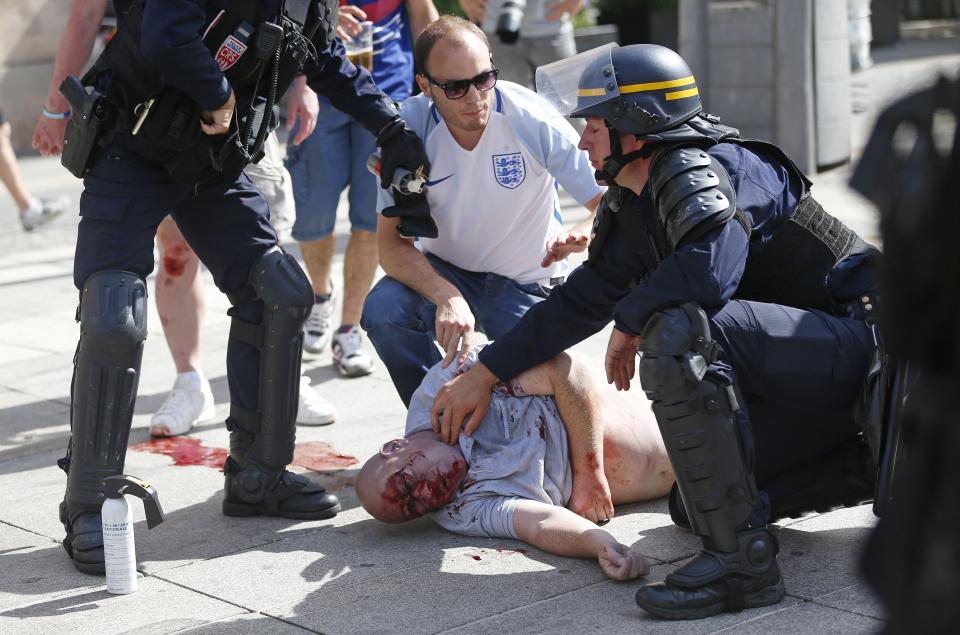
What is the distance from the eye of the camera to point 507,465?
360cm

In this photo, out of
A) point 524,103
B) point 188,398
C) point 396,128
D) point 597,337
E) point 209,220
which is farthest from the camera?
point 597,337

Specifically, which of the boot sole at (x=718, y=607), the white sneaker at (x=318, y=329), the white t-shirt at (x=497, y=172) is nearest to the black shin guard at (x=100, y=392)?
the white t-shirt at (x=497, y=172)

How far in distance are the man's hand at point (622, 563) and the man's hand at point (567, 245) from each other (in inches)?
44.5

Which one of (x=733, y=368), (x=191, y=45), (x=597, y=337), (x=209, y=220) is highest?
(x=191, y=45)

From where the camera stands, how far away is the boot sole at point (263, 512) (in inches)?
150

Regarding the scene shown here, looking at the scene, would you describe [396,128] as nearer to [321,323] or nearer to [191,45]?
[191,45]

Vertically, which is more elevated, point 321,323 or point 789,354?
point 789,354

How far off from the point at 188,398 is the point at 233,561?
53.8 inches

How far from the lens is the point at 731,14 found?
8.89 m

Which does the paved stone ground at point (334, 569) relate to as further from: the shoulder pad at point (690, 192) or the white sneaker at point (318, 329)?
the white sneaker at point (318, 329)

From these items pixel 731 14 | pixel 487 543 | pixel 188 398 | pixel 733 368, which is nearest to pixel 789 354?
pixel 733 368

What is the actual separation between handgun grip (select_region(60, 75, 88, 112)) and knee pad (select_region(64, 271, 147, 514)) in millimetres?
432

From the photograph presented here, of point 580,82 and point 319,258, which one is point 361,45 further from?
point 580,82

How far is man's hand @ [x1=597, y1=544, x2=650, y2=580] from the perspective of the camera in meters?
3.19
